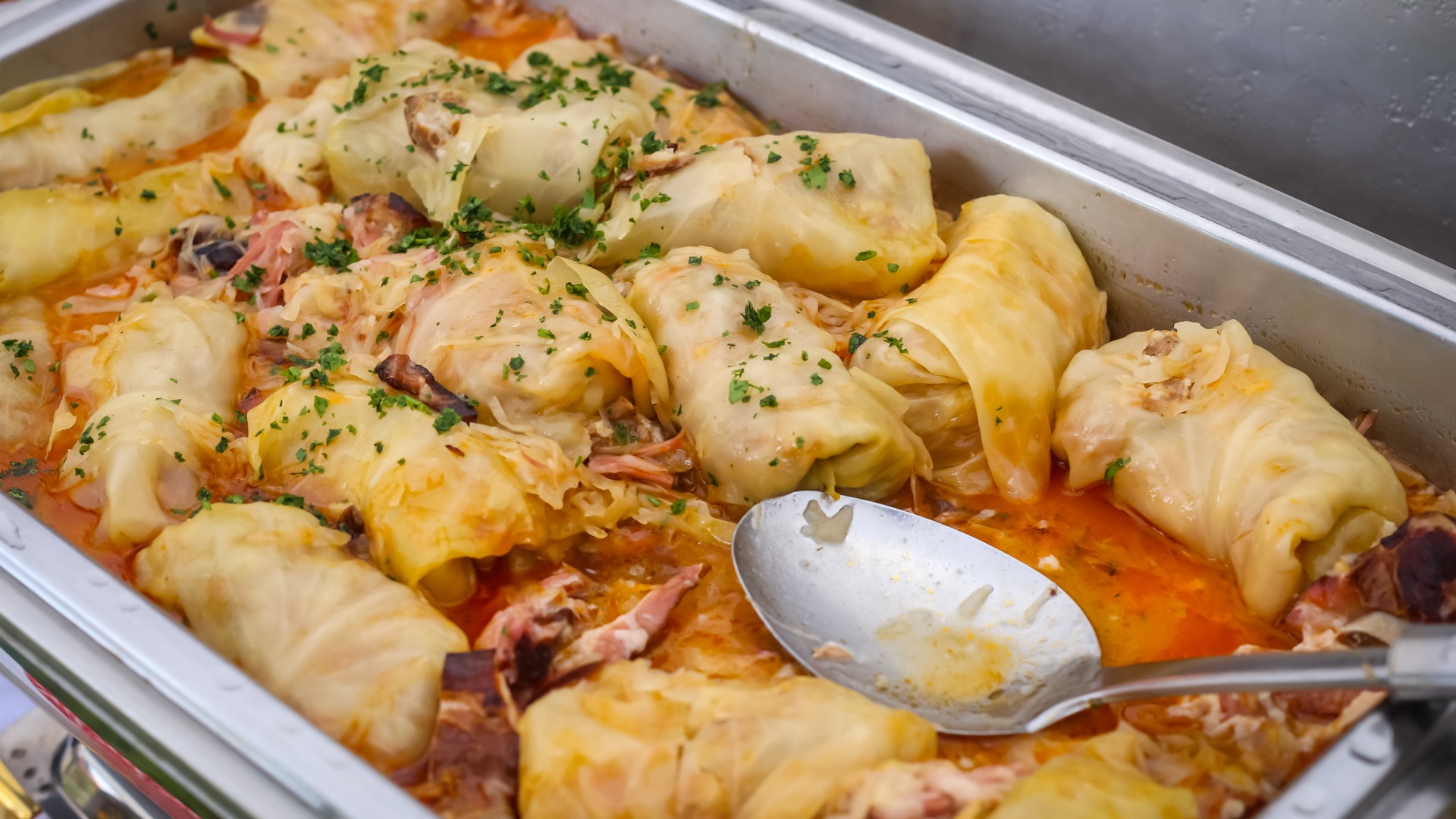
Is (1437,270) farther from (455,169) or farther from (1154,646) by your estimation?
(455,169)

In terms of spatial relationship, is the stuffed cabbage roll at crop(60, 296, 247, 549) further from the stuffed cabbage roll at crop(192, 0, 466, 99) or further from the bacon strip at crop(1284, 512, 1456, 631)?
the bacon strip at crop(1284, 512, 1456, 631)

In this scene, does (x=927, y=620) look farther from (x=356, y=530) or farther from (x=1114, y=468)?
(x=356, y=530)

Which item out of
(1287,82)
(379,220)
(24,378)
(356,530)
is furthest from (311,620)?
(1287,82)

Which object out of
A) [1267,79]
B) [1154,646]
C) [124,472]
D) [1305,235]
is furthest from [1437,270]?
[124,472]

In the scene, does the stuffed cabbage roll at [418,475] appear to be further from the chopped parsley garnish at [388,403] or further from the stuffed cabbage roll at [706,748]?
the stuffed cabbage roll at [706,748]

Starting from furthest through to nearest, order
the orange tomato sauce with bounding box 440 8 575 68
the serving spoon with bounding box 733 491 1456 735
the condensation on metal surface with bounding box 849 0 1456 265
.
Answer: the orange tomato sauce with bounding box 440 8 575 68
the condensation on metal surface with bounding box 849 0 1456 265
the serving spoon with bounding box 733 491 1456 735

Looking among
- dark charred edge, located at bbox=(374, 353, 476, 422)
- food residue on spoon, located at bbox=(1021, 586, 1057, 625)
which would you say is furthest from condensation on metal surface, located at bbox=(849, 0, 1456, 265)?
dark charred edge, located at bbox=(374, 353, 476, 422)
